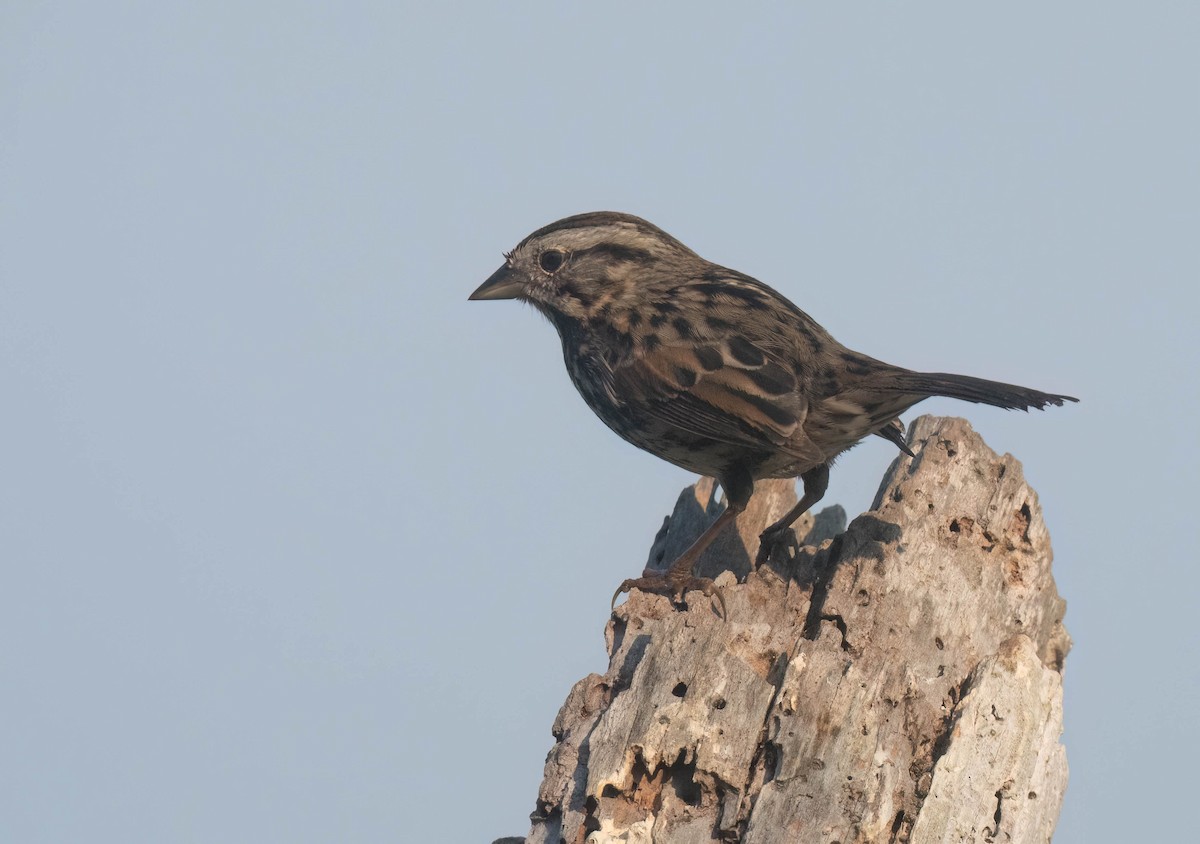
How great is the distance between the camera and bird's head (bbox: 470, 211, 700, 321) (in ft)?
25.1

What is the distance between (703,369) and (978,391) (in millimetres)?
1357

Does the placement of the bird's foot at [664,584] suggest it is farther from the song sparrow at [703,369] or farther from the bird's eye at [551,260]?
the bird's eye at [551,260]

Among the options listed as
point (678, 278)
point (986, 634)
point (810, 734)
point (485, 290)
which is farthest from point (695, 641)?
point (485, 290)

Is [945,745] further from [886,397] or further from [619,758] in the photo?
[886,397]

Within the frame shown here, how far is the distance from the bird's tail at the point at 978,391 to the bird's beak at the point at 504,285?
2530 millimetres

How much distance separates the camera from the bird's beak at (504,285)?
26.1ft

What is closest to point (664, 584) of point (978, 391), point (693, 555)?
point (693, 555)

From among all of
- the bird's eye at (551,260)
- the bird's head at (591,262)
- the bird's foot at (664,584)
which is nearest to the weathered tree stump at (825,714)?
the bird's foot at (664,584)

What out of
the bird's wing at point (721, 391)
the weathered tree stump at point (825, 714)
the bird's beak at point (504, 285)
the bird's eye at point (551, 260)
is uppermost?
the bird's eye at point (551, 260)

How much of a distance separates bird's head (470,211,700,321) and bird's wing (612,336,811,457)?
2.43 ft

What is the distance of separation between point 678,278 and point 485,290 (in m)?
1.19

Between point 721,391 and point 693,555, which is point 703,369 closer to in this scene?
point 721,391

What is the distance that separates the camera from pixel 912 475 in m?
6.75

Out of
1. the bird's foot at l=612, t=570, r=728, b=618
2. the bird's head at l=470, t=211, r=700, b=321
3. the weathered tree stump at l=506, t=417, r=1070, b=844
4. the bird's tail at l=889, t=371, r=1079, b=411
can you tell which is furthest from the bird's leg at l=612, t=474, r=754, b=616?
the bird's head at l=470, t=211, r=700, b=321
